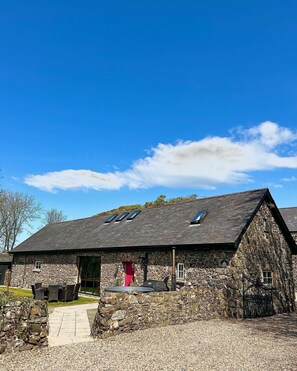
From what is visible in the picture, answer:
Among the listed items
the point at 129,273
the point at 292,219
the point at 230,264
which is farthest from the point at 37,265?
the point at 292,219

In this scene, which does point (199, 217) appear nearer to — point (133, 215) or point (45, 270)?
point (133, 215)

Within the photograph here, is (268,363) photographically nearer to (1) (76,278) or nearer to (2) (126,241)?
(2) (126,241)

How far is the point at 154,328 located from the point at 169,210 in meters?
12.1

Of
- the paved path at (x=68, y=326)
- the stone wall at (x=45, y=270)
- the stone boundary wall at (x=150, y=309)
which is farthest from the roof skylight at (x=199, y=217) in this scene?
the stone wall at (x=45, y=270)

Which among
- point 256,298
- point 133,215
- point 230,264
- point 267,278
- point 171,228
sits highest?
point 133,215

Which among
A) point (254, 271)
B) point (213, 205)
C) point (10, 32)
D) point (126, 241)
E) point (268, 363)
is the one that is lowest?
point (268, 363)

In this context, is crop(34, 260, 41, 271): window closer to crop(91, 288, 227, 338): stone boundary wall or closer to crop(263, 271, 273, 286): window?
crop(91, 288, 227, 338): stone boundary wall

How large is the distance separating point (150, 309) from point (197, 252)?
562 cm

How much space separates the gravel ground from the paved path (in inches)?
28.2

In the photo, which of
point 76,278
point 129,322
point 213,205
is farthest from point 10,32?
point 76,278

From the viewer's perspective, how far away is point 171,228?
18.3 metres

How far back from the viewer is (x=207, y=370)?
20.9ft

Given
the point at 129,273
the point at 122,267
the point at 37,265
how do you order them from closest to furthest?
the point at 129,273 → the point at 122,267 → the point at 37,265

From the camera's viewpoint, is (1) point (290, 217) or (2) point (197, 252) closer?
(2) point (197, 252)
